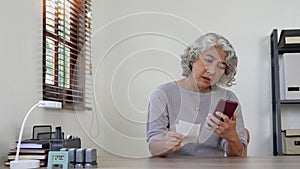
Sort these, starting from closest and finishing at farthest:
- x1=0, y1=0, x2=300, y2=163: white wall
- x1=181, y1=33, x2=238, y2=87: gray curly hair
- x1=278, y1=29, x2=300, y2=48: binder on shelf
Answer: x1=181, y1=33, x2=238, y2=87: gray curly hair < x1=0, y1=0, x2=300, y2=163: white wall < x1=278, y1=29, x2=300, y2=48: binder on shelf

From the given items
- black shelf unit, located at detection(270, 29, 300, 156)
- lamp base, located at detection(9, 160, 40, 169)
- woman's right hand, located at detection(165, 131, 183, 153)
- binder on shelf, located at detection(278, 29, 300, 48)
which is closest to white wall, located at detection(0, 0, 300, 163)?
black shelf unit, located at detection(270, 29, 300, 156)

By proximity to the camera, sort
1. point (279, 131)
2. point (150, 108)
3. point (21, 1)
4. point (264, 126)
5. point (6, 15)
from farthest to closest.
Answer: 1. point (264, 126)
2. point (279, 131)
3. point (150, 108)
4. point (21, 1)
5. point (6, 15)

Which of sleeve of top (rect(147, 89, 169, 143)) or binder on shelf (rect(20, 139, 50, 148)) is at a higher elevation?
sleeve of top (rect(147, 89, 169, 143))

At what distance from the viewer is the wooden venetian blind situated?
225 cm

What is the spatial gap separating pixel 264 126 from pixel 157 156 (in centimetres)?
150

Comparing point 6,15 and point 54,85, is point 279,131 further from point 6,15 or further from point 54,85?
point 6,15

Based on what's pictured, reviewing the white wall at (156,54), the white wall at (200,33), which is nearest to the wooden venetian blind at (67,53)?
the white wall at (156,54)

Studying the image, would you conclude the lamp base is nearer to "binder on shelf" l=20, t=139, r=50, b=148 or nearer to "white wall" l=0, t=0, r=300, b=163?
"binder on shelf" l=20, t=139, r=50, b=148

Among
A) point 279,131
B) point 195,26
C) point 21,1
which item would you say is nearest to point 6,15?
point 21,1

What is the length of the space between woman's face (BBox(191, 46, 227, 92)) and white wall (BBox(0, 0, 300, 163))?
0.35 meters

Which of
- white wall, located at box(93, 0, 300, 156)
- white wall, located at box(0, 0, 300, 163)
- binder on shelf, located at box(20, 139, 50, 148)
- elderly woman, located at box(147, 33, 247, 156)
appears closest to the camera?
binder on shelf, located at box(20, 139, 50, 148)

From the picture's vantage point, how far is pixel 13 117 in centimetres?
183

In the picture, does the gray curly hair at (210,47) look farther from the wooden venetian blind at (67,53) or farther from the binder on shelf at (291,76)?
the binder on shelf at (291,76)

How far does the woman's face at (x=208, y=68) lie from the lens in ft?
7.31
